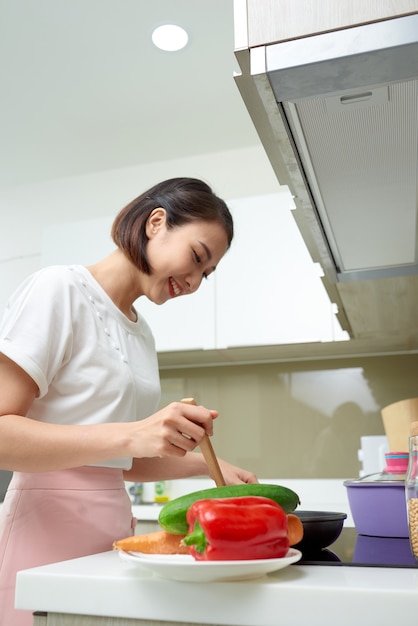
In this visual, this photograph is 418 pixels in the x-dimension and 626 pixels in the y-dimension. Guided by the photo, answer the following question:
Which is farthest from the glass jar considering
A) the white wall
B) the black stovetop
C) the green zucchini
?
the white wall

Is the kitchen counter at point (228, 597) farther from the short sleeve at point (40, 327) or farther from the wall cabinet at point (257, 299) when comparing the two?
the wall cabinet at point (257, 299)

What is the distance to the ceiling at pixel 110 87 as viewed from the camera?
2.24 meters

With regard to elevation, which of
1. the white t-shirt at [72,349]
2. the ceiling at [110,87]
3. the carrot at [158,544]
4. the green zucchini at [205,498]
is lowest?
the carrot at [158,544]

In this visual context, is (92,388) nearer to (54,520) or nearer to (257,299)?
(54,520)

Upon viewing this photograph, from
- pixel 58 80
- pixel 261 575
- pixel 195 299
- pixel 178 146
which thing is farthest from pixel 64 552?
pixel 178 146

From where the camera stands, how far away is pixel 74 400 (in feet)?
3.39

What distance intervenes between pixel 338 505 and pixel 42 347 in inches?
64.6

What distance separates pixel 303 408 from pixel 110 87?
5.36ft

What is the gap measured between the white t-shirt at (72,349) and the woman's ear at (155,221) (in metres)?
0.16

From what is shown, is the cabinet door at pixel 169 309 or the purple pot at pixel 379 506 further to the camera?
the cabinet door at pixel 169 309

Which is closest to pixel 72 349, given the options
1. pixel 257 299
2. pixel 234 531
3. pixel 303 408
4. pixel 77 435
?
pixel 77 435

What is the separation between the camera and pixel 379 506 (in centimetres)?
109

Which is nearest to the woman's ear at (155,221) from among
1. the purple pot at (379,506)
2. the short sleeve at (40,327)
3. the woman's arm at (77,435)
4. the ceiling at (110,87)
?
A: the short sleeve at (40,327)

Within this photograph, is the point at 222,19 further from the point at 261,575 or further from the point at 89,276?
the point at 261,575
